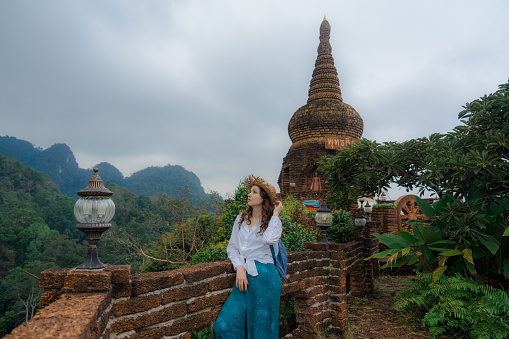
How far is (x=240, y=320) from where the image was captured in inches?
109

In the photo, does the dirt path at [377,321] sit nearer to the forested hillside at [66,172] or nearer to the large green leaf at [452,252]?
the large green leaf at [452,252]

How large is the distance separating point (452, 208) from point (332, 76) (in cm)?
1617

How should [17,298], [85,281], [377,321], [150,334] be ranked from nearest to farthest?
[85,281], [150,334], [377,321], [17,298]

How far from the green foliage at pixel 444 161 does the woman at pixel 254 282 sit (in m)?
2.93

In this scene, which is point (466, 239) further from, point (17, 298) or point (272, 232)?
point (17, 298)

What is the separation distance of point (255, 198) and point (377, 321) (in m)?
3.80

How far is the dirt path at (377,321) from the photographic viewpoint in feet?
15.5

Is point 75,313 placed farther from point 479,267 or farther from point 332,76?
point 332,76

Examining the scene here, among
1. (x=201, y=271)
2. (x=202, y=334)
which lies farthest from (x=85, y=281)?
(x=202, y=334)

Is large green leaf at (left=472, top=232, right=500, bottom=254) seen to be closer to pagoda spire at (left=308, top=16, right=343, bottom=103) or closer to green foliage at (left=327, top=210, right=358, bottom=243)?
green foliage at (left=327, top=210, right=358, bottom=243)

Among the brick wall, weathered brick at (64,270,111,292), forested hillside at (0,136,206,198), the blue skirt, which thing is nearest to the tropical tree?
the brick wall

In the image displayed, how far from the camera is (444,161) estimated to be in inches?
173

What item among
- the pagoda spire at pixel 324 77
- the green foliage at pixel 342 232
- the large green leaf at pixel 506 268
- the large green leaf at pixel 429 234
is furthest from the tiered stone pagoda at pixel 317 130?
the large green leaf at pixel 506 268

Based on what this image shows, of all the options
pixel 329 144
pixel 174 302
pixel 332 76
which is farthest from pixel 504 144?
pixel 332 76
